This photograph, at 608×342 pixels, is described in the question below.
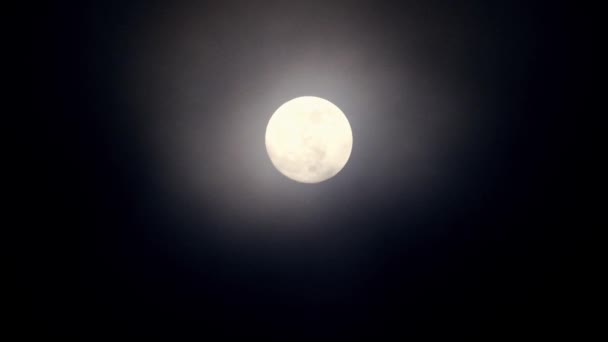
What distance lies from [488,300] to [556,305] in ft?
3.84

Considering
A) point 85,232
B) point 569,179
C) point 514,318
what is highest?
point 569,179

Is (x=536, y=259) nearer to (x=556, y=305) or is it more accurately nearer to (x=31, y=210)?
(x=556, y=305)

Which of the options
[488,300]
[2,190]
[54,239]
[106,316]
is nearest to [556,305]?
[488,300]

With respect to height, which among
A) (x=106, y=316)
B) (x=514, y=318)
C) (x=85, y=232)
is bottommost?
(x=106, y=316)

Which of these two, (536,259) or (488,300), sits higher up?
(536,259)

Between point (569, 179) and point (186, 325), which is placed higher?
point (569, 179)

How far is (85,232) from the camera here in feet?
17.8

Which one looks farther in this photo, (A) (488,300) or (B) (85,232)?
(A) (488,300)

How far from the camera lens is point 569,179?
5.58m

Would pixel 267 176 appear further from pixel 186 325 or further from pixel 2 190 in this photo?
pixel 2 190

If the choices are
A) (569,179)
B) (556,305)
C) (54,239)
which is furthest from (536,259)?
(54,239)

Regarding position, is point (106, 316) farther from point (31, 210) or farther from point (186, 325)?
point (31, 210)

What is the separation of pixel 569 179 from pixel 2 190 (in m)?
8.64

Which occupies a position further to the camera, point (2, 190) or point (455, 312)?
point (455, 312)
